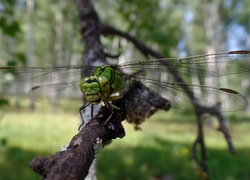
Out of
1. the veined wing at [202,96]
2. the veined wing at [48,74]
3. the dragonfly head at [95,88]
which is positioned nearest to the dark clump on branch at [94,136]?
the dragonfly head at [95,88]

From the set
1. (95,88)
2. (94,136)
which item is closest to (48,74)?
(95,88)

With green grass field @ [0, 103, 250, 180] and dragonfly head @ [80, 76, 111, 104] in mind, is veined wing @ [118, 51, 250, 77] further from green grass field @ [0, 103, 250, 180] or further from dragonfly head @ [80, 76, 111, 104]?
green grass field @ [0, 103, 250, 180]

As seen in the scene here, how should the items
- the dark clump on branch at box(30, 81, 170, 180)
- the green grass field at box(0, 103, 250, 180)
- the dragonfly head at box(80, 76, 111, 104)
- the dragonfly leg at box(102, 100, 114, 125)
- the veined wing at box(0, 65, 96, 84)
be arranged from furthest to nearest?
the green grass field at box(0, 103, 250, 180)
the veined wing at box(0, 65, 96, 84)
the dragonfly head at box(80, 76, 111, 104)
the dragonfly leg at box(102, 100, 114, 125)
the dark clump on branch at box(30, 81, 170, 180)

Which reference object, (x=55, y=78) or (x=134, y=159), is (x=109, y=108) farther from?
(x=134, y=159)

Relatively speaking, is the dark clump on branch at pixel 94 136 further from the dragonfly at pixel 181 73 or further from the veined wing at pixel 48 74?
the veined wing at pixel 48 74

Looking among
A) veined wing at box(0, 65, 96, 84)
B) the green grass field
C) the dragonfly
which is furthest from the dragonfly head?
the green grass field
